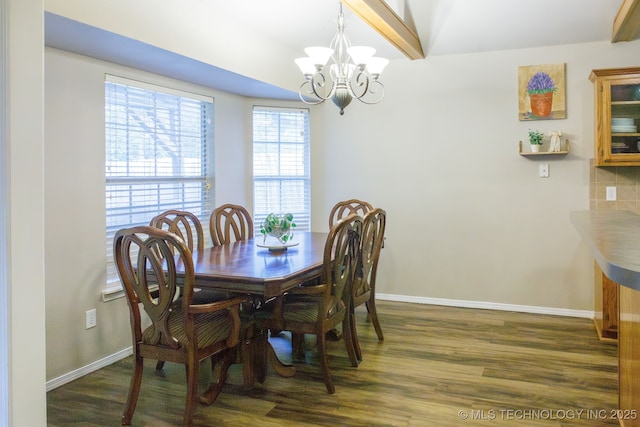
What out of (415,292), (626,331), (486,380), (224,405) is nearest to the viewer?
(626,331)

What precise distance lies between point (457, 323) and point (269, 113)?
8.60 ft

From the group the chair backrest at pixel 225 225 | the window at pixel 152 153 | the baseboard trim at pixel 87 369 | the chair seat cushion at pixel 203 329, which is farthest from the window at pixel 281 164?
the chair seat cushion at pixel 203 329

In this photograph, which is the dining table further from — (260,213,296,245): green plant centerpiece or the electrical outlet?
the electrical outlet

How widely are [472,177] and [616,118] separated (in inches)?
47.3

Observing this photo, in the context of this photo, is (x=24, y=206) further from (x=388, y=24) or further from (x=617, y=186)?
(x=617, y=186)

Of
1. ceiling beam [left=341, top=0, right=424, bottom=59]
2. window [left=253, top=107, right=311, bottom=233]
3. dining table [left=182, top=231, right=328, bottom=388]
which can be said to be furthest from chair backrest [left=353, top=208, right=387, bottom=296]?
window [left=253, top=107, right=311, bottom=233]

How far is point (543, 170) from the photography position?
14.5 ft

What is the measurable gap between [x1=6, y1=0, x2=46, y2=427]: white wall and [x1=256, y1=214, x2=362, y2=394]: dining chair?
1274 millimetres

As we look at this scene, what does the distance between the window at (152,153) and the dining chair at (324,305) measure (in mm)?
1259

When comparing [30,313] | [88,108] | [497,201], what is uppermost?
[88,108]

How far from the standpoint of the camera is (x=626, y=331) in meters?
2.20

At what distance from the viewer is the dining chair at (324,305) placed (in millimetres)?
2875

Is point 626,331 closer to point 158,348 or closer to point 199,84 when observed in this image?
point 158,348

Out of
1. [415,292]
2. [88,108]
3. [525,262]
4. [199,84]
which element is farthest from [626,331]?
[199,84]
